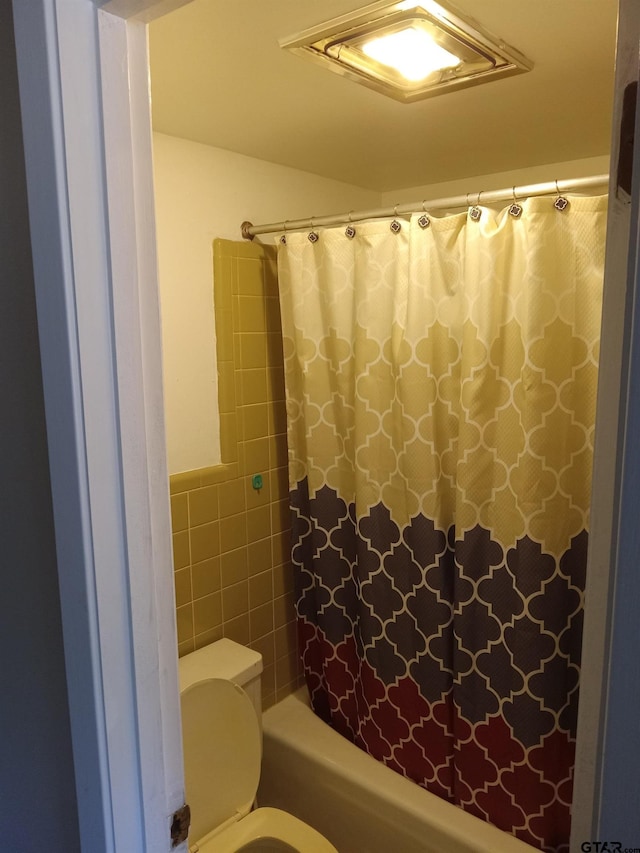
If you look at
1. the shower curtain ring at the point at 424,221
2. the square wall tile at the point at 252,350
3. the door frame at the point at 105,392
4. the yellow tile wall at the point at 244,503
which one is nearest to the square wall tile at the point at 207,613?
the yellow tile wall at the point at 244,503

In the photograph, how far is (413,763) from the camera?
1945mm

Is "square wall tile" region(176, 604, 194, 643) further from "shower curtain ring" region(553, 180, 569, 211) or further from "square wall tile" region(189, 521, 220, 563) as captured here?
"shower curtain ring" region(553, 180, 569, 211)

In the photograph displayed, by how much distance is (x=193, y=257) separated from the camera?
189 centimetres

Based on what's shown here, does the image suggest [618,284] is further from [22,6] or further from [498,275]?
[498,275]

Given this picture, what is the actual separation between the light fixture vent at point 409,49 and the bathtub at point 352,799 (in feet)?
6.43

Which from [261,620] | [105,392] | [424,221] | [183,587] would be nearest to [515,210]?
[424,221]

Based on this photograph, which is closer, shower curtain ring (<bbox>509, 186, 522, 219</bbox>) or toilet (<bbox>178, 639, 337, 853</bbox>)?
shower curtain ring (<bbox>509, 186, 522, 219</bbox>)

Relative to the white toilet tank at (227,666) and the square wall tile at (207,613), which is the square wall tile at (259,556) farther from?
the white toilet tank at (227,666)

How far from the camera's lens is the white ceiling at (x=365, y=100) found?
1.12m

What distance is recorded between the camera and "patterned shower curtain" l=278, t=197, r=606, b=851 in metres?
1.55

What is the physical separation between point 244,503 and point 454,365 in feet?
2.88

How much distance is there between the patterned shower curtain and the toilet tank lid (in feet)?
1.19

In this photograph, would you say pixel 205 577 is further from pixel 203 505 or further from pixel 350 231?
pixel 350 231

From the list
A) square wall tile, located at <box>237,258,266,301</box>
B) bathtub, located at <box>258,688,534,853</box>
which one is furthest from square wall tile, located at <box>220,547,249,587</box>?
square wall tile, located at <box>237,258,266,301</box>
